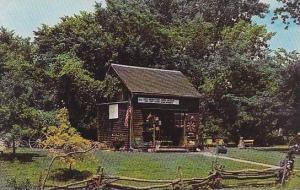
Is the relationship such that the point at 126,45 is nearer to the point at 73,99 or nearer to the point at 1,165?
the point at 73,99

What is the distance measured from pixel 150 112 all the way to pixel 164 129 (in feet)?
8.35

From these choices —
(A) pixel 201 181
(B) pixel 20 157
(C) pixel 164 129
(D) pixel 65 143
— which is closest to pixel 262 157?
(A) pixel 201 181

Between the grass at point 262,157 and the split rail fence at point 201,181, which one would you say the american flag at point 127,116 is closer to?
the grass at point 262,157

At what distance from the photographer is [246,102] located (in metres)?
46.5

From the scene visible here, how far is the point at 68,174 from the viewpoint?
2656cm

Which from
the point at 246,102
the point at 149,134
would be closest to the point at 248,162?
the point at 149,134

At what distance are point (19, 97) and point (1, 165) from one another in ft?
12.1

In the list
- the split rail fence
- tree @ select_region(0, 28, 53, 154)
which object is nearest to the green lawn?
the split rail fence

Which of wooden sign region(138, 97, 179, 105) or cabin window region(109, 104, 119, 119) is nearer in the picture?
wooden sign region(138, 97, 179, 105)

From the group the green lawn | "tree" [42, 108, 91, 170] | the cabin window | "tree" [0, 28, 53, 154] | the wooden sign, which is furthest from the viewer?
the cabin window

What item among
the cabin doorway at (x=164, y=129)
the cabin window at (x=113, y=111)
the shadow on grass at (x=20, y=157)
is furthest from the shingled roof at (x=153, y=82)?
the shadow on grass at (x=20, y=157)

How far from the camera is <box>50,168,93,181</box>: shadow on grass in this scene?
26.0 m

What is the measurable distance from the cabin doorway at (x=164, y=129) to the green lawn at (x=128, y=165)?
18.4ft

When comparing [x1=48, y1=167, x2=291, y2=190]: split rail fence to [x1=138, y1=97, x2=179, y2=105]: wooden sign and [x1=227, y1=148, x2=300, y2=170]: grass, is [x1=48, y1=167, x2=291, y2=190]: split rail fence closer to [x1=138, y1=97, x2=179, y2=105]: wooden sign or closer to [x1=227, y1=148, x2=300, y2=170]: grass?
[x1=227, y1=148, x2=300, y2=170]: grass
